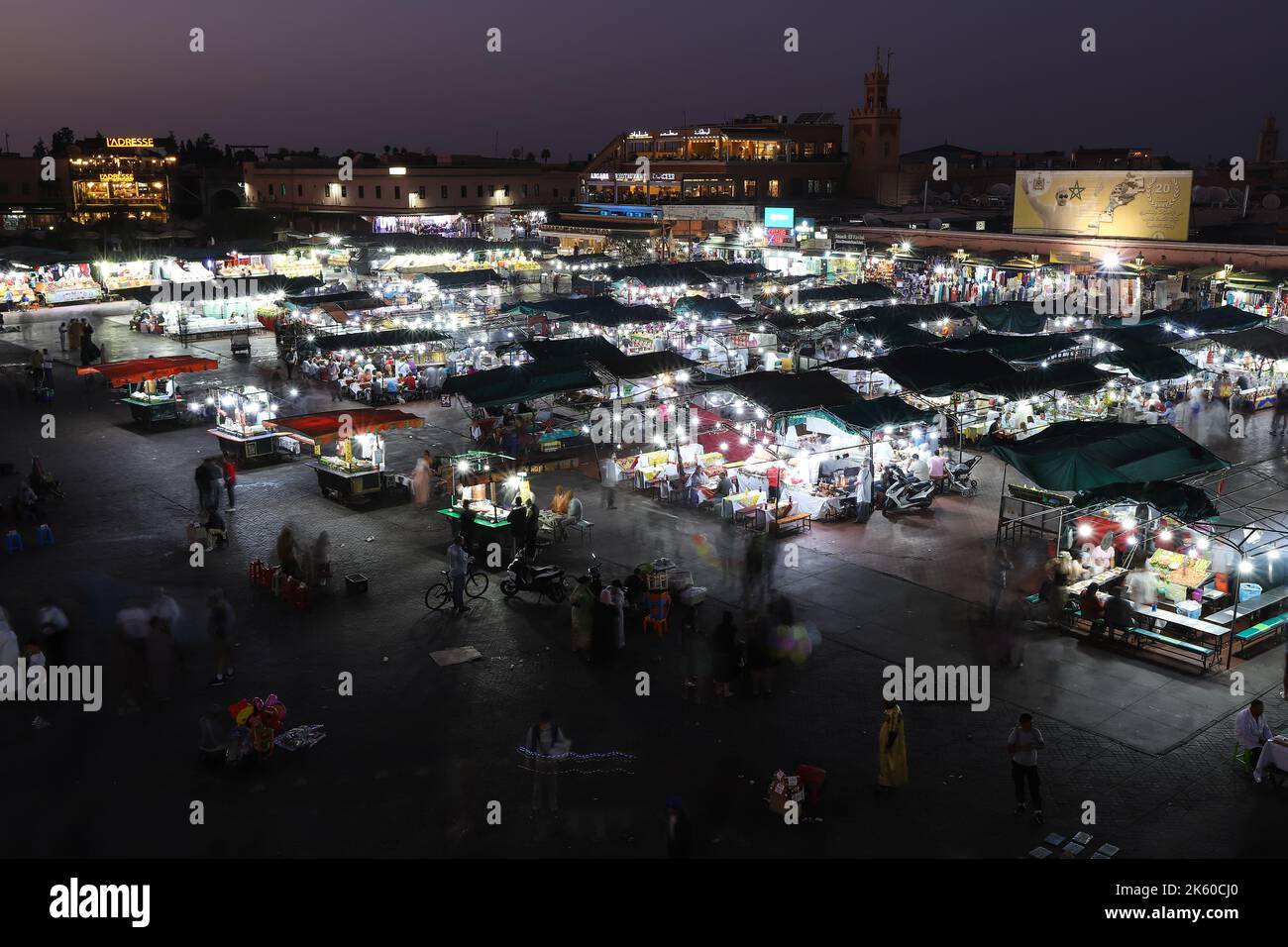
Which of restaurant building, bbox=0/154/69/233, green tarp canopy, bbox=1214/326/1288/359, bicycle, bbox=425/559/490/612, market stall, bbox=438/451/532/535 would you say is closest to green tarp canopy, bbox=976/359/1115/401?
green tarp canopy, bbox=1214/326/1288/359

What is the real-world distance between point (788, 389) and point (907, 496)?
9.53ft

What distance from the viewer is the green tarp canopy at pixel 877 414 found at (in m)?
19.0

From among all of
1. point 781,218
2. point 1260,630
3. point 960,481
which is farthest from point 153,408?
point 781,218

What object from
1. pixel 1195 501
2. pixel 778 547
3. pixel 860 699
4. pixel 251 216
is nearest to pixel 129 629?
pixel 860 699

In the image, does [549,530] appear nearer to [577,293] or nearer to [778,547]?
[778,547]

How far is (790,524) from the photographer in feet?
58.7

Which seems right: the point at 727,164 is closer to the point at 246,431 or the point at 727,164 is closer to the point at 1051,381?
the point at 1051,381

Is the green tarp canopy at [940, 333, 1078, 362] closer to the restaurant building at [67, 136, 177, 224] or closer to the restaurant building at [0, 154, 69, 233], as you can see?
the restaurant building at [0, 154, 69, 233]

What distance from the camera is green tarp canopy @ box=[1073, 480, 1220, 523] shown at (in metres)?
14.1

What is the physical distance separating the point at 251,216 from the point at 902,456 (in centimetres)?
7428

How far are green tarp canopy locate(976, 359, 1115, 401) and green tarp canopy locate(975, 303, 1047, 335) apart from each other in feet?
17.5

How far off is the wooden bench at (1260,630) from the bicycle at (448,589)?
30.9ft
